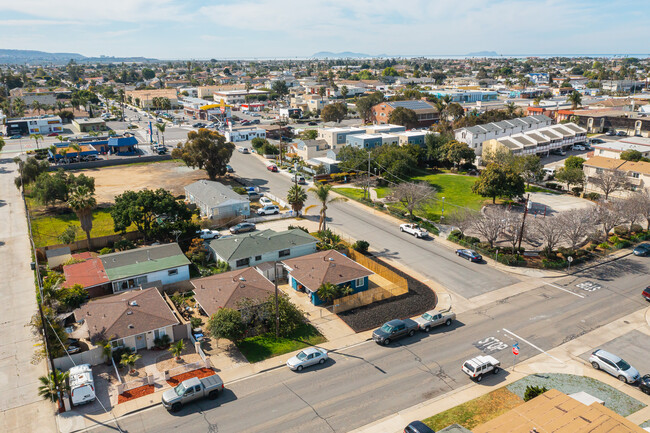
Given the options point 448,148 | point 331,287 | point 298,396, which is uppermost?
point 448,148

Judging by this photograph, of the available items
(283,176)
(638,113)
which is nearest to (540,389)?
(283,176)

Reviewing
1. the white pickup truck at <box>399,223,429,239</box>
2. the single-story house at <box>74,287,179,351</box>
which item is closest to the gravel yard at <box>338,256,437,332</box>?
the white pickup truck at <box>399,223,429,239</box>

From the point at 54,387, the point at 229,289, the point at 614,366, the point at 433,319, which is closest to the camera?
the point at 54,387

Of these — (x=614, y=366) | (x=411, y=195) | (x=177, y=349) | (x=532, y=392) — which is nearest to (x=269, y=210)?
(x=411, y=195)

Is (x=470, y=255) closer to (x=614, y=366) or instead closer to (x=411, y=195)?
(x=411, y=195)

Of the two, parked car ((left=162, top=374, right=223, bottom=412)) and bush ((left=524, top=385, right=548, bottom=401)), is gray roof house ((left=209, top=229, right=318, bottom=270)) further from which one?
bush ((left=524, top=385, right=548, bottom=401))

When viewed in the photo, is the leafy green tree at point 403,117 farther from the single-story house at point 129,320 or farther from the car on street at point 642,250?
the single-story house at point 129,320

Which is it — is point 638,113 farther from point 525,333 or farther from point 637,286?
point 525,333
